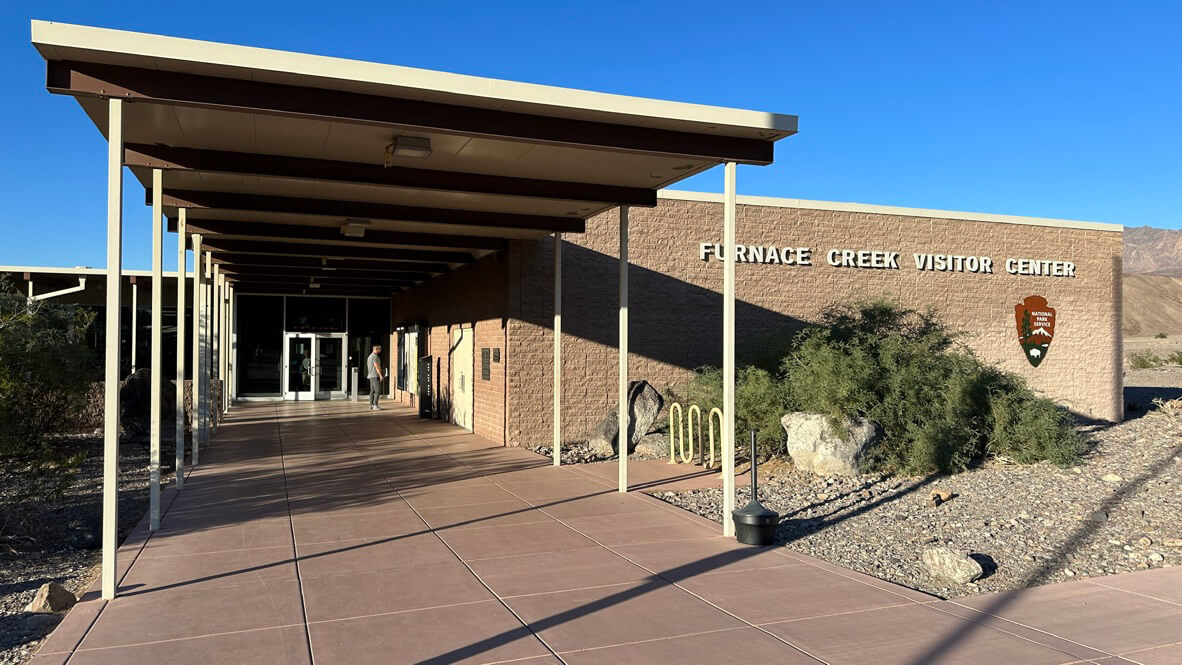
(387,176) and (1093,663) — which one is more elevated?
(387,176)

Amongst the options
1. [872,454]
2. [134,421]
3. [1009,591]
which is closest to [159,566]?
[1009,591]

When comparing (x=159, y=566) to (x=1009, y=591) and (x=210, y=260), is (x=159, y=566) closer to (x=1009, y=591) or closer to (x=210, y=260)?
(x=1009, y=591)

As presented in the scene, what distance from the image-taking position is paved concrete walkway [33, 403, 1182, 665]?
5559mm

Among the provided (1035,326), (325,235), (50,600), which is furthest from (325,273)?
(1035,326)

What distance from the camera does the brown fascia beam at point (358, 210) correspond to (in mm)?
11609

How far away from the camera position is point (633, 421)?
16.0m

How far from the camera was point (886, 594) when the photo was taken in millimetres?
6875

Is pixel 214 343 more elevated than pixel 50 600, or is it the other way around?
pixel 214 343

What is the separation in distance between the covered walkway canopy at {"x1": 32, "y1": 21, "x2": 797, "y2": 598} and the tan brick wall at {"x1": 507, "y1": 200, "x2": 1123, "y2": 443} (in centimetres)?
239

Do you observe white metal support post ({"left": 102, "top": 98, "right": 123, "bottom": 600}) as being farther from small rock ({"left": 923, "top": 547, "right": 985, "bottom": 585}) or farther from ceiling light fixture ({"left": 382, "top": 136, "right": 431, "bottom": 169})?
small rock ({"left": 923, "top": 547, "right": 985, "bottom": 585})

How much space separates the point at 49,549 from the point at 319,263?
461 inches

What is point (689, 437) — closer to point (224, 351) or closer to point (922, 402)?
point (922, 402)

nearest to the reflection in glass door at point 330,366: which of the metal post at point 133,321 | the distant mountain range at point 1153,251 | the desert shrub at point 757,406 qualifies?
the metal post at point 133,321

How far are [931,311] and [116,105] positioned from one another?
541 inches
